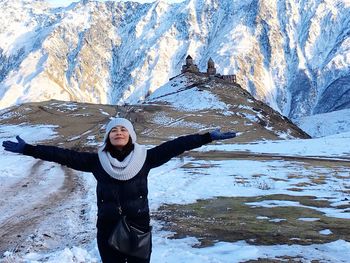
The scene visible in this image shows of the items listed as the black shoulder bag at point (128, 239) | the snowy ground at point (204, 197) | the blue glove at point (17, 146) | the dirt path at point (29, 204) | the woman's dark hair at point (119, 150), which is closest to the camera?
the black shoulder bag at point (128, 239)

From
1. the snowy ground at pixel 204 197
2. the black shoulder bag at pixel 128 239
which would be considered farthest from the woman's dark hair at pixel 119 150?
the snowy ground at pixel 204 197

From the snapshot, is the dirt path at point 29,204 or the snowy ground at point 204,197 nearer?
the snowy ground at point 204,197

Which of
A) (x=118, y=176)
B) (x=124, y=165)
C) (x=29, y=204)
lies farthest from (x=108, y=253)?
(x=29, y=204)

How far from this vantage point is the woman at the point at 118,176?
6.77 metres

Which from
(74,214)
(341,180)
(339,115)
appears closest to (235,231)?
(74,214)

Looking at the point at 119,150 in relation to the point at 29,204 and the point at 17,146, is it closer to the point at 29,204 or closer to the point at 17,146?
the point at 17,146

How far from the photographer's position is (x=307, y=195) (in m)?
18.6

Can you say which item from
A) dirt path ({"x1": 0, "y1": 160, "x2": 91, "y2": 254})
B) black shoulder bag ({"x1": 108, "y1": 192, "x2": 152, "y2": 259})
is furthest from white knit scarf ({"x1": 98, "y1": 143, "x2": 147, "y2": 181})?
dirt path ({"x1": 0, "y1": 160, "x2": 91, "y2": 254})

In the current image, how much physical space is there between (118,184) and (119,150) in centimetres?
51

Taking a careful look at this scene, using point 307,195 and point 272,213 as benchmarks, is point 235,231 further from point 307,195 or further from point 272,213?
point 307,195

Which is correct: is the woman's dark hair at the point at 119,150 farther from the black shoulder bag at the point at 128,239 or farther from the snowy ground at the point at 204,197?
the snowy ground at the point at 204,197

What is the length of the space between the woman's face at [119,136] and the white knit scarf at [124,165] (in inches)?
7.1

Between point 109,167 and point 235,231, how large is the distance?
6.32 meters

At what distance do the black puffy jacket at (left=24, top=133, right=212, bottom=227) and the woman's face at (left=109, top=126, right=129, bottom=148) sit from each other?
398 mm
